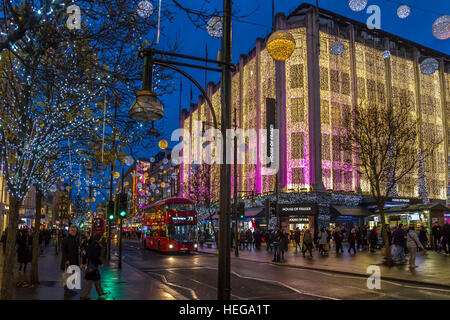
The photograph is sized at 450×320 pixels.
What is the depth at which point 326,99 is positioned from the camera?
40.6 meters

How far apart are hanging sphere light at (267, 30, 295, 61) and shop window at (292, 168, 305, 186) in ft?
94.0

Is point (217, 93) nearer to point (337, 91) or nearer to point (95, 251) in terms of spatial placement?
point (337, 91)

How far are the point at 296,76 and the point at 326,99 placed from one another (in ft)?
12.5

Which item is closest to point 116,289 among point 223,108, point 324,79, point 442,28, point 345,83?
point 223,108

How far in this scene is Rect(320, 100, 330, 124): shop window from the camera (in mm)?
40256

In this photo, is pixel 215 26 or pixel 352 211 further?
pixel 352 211

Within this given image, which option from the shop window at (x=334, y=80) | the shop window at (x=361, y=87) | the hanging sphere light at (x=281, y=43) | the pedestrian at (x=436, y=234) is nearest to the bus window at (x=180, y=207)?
the pedestrian at (x=436, y=234)

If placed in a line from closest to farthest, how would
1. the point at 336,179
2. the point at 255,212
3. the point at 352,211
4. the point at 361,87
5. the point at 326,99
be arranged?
the point at 352,211, the point at 336,179, the point at 326,99, the point at 255,212, the point at 361,87

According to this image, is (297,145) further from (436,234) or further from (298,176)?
(436,234)

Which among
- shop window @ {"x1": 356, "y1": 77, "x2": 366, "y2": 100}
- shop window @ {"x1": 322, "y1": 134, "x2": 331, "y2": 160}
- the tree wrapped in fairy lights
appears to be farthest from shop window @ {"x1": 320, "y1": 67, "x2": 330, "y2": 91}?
the tree wrapped in fairy lights

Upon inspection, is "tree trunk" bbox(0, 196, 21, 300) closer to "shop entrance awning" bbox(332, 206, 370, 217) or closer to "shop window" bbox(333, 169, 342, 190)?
"shop entrance awning" bbox(332, 206, 370, 217)

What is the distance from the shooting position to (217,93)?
193 feet

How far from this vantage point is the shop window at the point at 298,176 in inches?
1559

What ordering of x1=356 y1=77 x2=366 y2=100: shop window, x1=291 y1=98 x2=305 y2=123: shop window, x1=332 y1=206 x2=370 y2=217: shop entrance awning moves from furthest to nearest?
x1=356 y1=77 x2=366 y2=100: shop window, x1=291 y1=98 x2=305 y2=123: shop window, x1=332 y1=206 x2=370 y2=217: shop entrance awning
